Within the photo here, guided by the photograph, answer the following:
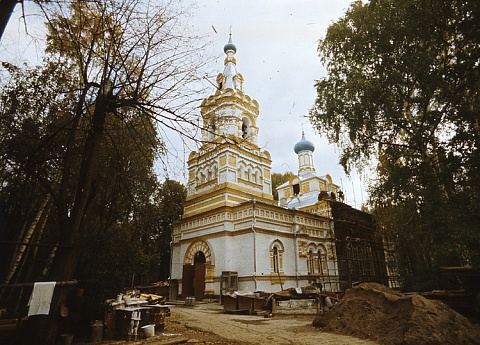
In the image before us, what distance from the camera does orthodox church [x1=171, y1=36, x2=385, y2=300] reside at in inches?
650

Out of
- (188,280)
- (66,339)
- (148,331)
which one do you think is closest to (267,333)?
(148,331)

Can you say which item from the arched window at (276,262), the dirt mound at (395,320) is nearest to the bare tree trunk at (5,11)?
the dirt mound at (395,320)

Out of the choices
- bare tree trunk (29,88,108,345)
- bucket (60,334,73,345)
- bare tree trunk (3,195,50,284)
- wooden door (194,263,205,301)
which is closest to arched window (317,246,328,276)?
wooden door (194,263,205,301)

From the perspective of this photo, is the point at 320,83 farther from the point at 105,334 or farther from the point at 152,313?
the point at 105,334

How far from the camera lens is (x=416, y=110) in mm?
12617

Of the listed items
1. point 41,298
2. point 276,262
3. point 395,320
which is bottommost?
point 395,320

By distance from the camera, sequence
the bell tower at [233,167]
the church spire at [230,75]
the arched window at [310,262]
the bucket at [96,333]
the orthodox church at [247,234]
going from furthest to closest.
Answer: the church spire at [230,75], the bell tower at [233,167], the arched window at [310,262], the orthodox church at [247,234], the bucket at [96,333]

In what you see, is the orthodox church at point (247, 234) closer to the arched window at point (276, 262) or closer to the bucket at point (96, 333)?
the arched window at point (276, 262)

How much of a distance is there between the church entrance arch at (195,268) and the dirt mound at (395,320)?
10.2 m

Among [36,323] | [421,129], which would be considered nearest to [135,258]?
[36,323]

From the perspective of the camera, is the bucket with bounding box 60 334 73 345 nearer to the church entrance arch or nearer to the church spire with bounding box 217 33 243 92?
the church entrance arch

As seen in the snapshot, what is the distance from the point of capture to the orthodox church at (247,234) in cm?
1652

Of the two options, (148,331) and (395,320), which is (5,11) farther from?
(395,320)

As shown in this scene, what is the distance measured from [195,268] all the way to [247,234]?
3.95 meters
